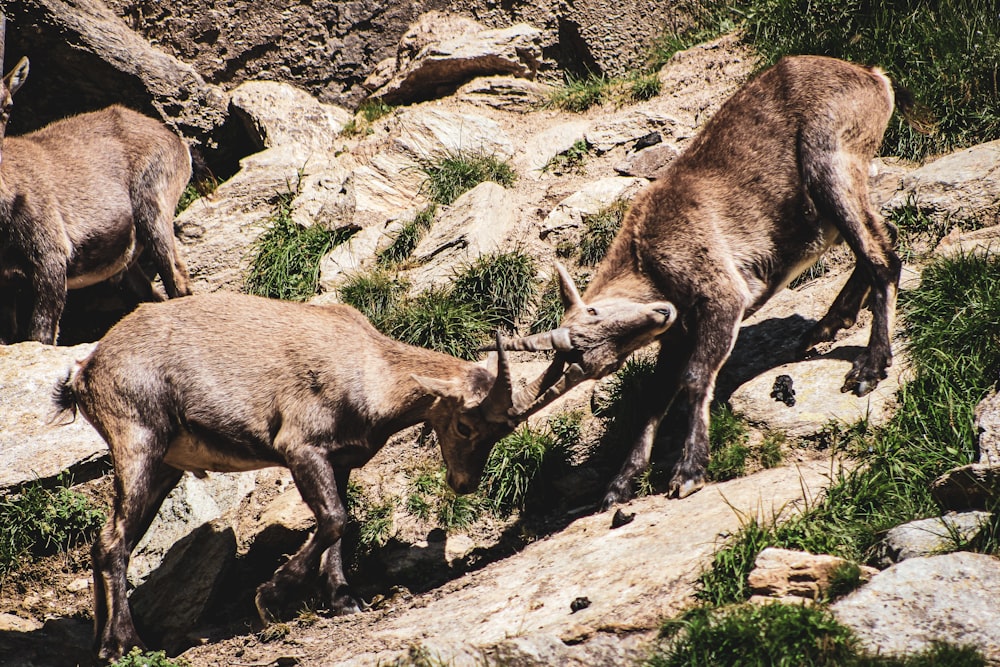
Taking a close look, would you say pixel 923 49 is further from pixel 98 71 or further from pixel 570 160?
pixel 98 71

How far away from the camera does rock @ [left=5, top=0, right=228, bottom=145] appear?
10.2 metres

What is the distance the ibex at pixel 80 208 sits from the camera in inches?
336

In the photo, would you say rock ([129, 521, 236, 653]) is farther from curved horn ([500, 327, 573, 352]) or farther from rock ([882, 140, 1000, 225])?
rock ([882, 140, 1000, 225])

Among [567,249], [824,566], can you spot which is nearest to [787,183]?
[567,249]

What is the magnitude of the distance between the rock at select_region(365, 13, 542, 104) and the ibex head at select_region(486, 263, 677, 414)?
18.6 ft

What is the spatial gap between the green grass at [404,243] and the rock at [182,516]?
9.01ft

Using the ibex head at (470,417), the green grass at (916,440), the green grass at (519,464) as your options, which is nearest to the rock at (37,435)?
the ibex head at (470,417)

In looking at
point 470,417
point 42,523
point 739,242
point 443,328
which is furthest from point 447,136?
point 42,523

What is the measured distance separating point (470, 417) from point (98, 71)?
6698 mm

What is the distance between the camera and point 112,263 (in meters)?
9.21

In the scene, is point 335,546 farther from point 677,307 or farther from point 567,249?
point 567,249

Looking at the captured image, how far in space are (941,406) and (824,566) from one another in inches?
70.2

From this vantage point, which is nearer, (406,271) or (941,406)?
(941,406)

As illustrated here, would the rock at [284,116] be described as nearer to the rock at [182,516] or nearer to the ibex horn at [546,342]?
the rock at [182,516]
